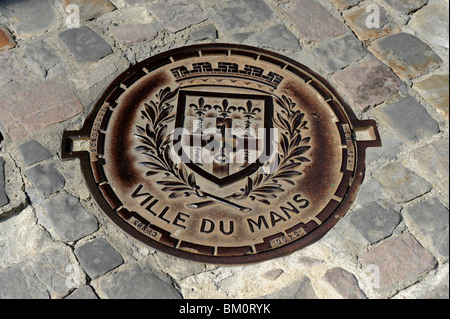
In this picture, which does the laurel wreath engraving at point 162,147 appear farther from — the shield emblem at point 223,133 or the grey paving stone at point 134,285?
the grey paving stone at point 134,285

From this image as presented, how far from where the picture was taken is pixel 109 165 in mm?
2482

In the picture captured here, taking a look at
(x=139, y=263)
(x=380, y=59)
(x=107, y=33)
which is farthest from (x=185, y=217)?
(x=380, y=59)

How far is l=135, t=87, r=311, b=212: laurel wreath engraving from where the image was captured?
94.3 inches

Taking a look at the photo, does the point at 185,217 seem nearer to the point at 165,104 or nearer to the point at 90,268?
the point at 90,268

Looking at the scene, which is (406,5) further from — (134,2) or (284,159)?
(134,2)

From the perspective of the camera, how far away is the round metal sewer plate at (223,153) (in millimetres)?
2307

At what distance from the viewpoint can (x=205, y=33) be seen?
3061 millimetres

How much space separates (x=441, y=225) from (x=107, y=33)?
6.71ft

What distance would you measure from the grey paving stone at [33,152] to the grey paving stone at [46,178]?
1.6 inches

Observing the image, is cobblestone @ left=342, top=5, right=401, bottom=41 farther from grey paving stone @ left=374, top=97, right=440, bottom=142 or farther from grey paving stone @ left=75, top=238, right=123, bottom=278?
grey paving stone @ left=75, top=238, right=123, bottom=278

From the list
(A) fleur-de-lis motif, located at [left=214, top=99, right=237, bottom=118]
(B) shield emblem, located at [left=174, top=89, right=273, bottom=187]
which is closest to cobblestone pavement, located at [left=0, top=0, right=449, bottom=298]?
(B) shield emblem, located at [left=174, top=89, right=273, bottom=187]

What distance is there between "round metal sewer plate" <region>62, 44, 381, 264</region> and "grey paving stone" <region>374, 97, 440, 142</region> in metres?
0.12

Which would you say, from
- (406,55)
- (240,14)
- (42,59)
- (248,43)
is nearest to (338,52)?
(406,55)

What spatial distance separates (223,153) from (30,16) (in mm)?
1525
